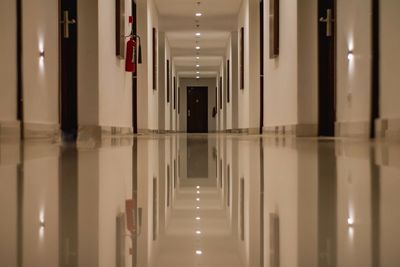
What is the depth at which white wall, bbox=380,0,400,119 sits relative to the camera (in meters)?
4.91

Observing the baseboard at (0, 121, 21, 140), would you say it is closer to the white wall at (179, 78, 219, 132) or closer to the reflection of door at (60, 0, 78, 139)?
the reflection of door at (60, 0, 78, 139)

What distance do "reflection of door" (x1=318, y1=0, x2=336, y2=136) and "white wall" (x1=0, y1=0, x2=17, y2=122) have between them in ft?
13.6

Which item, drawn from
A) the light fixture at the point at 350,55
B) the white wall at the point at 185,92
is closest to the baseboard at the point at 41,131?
the light fixture at the point at 350,55

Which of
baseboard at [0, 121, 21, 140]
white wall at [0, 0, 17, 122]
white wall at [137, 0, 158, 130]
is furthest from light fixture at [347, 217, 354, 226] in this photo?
white wall at [137, 0, 158, 130]

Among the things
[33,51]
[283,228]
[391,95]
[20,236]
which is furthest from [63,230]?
[33,51]

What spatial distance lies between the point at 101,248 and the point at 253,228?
242mm

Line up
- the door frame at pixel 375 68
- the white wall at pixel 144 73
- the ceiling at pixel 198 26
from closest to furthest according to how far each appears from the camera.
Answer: the door frame at pixel 375 68
the white wall at pixel 144 73
the ceiling at pixel 198 26

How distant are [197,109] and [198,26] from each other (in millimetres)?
24405

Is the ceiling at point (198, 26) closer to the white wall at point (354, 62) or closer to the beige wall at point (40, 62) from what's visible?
the white wall at point (354, 62)

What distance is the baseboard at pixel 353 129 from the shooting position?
5758mm

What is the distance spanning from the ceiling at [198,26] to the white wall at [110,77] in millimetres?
5535

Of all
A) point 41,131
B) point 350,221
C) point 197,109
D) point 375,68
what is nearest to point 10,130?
point 41,131

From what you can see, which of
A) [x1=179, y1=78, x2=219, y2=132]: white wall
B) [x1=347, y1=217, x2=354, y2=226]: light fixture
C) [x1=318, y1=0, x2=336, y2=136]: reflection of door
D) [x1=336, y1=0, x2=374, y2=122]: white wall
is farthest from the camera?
[x1=179, y1=78, x2=219, y2=132]: white wall

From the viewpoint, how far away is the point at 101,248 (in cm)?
58
